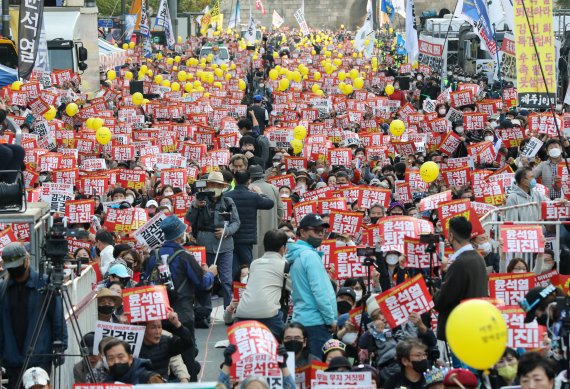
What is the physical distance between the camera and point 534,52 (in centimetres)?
1800

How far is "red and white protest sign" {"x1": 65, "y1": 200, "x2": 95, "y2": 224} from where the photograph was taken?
642 inches

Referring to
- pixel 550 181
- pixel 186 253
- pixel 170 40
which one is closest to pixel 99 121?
pixel 550 181

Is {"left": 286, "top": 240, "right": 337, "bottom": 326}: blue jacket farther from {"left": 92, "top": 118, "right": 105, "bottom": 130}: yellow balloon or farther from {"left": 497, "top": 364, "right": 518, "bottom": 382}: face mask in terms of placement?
{"left": 92, "top": 118, "right": 105, "bottom": 130}: yellow balloon

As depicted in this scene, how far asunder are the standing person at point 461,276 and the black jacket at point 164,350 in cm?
174

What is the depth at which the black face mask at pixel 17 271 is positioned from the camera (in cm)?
1010

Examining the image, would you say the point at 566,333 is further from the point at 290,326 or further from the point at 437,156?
the point at 437,156

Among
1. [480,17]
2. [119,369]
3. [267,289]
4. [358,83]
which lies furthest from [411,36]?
[119,369]

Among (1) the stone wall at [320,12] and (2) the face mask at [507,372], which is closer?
(2) the face mask at [507,372]

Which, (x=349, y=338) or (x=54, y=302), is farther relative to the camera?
(x=349, y=338)

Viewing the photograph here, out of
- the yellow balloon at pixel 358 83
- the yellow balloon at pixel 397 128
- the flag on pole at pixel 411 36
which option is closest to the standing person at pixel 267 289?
the yellow balloon at pixel 397 128

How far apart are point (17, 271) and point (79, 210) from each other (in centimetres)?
625

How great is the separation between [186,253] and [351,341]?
1.60 m

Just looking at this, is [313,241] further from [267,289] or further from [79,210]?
[79,210]

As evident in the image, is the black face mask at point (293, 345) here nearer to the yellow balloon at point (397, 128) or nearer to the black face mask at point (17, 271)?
the black face mask at point (17, 271)
